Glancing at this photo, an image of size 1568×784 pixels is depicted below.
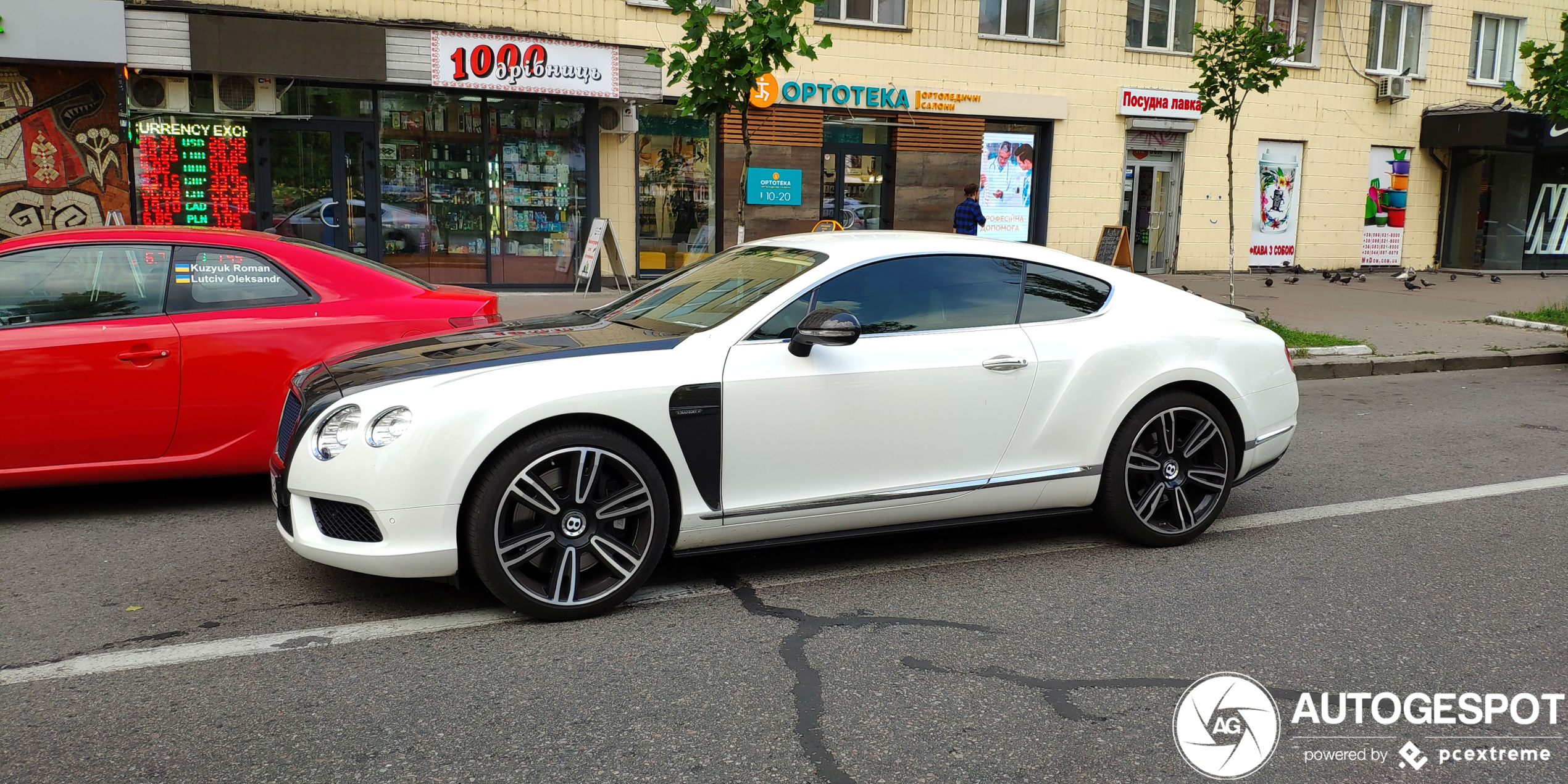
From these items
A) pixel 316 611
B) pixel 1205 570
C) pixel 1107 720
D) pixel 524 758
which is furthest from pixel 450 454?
pixel 1205 570

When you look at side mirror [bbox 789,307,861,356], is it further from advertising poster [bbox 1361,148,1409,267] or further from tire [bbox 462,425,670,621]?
advertising poster [bbox 1361,148,1409,267]

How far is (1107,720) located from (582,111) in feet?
49.8

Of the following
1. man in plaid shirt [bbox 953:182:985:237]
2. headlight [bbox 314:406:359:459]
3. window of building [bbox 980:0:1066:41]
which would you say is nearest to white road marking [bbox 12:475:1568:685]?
headlight [bbox 314:406:359:459]

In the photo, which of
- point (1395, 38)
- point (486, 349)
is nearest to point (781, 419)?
point (486, 349)

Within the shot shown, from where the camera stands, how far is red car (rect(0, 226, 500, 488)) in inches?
217

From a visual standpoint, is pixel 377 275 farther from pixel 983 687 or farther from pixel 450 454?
pixel 983 687

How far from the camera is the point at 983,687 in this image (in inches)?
149

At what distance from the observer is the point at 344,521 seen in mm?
4191

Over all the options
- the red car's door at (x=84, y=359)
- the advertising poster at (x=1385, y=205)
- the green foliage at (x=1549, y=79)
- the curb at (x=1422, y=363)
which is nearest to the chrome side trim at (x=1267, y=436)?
the red car's door at (x=84, y=359)

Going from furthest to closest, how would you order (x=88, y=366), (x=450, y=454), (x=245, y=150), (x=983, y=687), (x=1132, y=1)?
(x=1132, y=1) → (x=245, y=150) → (x=88, y=366) → (x=450, y=454) → (x=983, y=687)

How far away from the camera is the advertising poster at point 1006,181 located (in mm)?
20844

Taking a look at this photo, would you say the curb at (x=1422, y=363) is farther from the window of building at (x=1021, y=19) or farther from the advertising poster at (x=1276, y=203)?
the advertising poster at (x=1276, y=203)

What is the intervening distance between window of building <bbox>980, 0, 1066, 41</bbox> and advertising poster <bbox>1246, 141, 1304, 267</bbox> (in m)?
5.62

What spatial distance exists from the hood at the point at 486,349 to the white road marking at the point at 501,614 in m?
0.88
